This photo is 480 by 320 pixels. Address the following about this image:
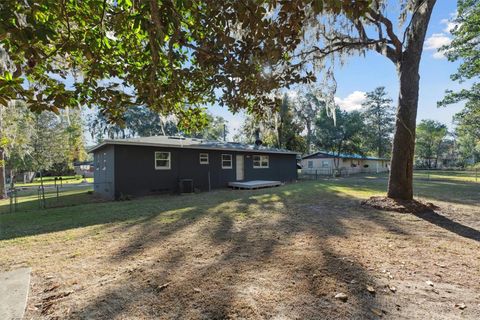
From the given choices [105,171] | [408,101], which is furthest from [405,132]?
[105,171]

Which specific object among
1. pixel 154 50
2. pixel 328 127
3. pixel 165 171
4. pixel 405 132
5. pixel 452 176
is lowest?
pixel 452 176

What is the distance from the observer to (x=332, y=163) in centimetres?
3080

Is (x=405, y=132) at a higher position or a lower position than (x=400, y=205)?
higher

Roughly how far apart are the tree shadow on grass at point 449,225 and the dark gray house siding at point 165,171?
33.2 feet

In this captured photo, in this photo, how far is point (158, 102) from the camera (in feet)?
11.8

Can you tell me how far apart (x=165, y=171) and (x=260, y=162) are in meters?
7.08

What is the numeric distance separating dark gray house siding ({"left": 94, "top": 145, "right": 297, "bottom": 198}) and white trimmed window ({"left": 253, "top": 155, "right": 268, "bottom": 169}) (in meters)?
0.25

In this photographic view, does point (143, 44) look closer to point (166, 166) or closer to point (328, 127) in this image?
point (166, 166)

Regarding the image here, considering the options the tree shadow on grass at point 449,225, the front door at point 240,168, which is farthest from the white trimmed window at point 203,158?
the tree shadow on grass at point 449,225

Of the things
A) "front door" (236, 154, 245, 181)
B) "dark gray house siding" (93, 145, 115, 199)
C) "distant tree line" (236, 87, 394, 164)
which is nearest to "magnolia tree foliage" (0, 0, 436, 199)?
"dark gray house siding" (93, 145, 115, 199)

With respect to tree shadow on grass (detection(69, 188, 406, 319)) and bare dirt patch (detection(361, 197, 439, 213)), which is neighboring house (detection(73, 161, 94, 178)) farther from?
bare dirt patch (detection(361, 197, 439, 213))

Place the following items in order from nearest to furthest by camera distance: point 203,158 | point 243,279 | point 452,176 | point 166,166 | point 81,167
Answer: point 243,279
point 166,166
point 203,158
point 452,176
point 81,167

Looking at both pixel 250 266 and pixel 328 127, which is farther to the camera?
pixel 328 127

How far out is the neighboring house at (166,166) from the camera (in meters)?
11.3
